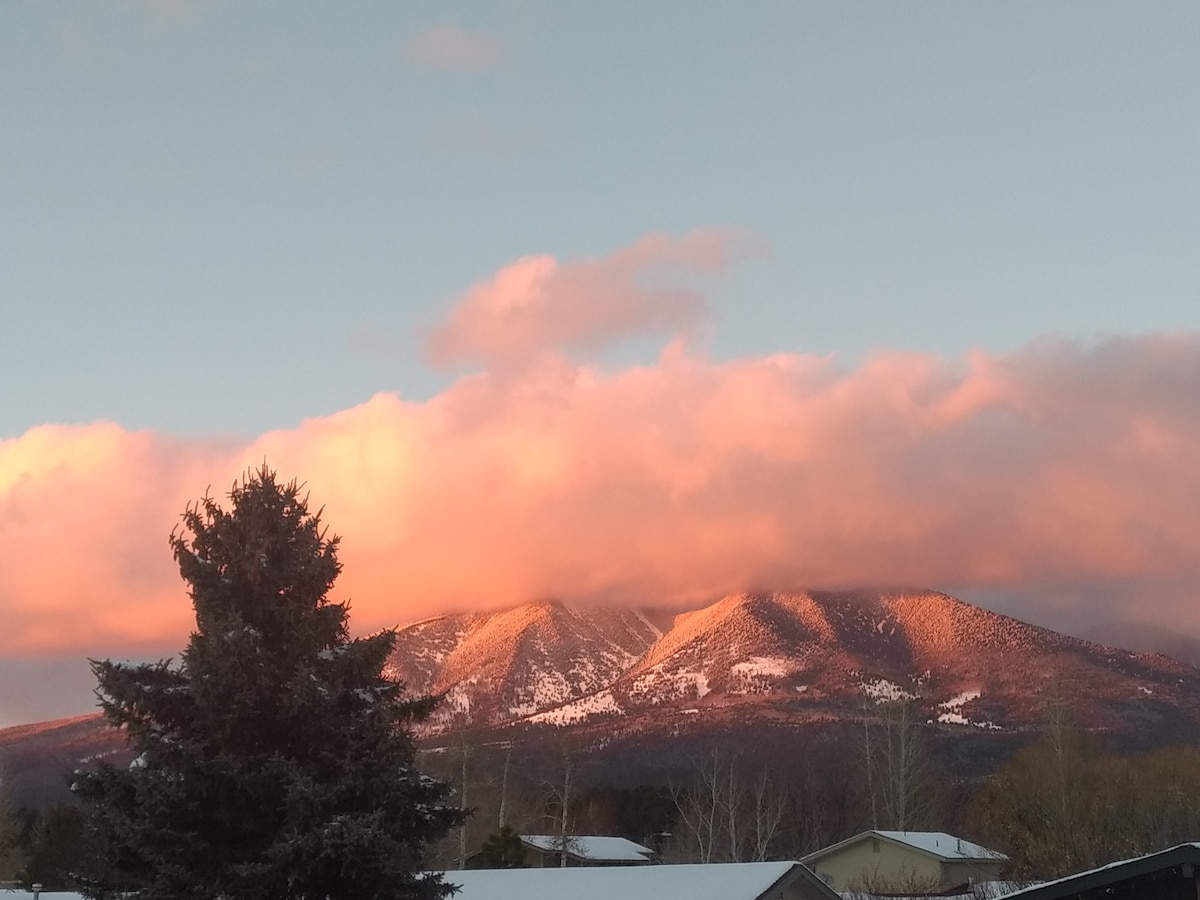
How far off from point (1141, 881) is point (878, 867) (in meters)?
43.9

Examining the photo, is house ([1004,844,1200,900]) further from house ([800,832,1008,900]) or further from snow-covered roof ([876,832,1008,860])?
snow-covered roof ([876,832,1008,860])

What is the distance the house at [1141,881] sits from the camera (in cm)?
2133

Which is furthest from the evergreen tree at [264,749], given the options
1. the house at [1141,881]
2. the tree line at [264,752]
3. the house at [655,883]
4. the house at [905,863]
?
the house at [905,863]

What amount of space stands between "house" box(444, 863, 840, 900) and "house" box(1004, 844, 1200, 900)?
402 inches

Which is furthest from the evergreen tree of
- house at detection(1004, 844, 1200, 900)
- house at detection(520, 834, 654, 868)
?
house at detection(520, 834, 654, 868)

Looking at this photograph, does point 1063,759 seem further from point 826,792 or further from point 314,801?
point 314,801

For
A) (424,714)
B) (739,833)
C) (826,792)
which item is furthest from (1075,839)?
(826,792)

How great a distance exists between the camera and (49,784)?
14825 centimetres

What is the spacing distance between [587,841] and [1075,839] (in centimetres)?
4901

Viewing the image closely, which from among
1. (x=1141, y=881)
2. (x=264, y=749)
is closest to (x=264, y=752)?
(x=264, y=749)

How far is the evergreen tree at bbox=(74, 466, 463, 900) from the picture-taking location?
65.3 feet

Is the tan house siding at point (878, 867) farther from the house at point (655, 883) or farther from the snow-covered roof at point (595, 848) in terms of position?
the house at point (655, 883)

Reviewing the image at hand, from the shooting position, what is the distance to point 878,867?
210 ft

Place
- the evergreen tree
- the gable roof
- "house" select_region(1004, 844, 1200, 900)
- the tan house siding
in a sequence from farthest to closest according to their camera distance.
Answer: the tan house siding
the gable roof
"house" select_region(1004, 844, 1200, 900)
the evergreen tree
